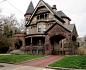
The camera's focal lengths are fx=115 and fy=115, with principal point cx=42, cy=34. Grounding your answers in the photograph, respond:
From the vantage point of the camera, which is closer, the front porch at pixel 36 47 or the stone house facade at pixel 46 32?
the stone house facade at pixel 46 32

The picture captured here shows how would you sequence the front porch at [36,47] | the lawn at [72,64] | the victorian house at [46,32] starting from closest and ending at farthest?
the lawn at [72,64] < the victorian house at [46,32] < the front porch at [36,47]

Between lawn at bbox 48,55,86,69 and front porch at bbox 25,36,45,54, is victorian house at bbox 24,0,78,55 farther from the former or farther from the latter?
lawn at bbox 48,55,86,69

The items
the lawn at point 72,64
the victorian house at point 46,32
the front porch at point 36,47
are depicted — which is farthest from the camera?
the front porch at point 36,47

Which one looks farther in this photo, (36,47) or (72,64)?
(36,47)

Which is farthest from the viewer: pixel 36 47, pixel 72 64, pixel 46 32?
pixel 36 47

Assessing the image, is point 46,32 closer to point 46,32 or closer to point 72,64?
point 46,32

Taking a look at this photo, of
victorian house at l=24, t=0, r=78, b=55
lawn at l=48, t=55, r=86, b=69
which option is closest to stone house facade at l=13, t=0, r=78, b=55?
victorian house at l=24, t=0, r=78, b=55

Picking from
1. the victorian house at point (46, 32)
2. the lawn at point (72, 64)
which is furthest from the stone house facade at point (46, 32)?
the lawn at point (72, 64)

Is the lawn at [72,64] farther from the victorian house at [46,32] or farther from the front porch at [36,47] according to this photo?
the front porch at [36,47]

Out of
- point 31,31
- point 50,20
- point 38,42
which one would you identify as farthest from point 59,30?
point 31,31

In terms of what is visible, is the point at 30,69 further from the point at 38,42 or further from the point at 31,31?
the point at 31,31

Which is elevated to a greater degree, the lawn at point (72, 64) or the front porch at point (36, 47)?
the front porch at point (36, 47)

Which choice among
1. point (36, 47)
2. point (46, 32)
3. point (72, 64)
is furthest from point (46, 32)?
point (72, 64)

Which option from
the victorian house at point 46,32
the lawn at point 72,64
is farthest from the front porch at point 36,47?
the lawn at point 72,64
